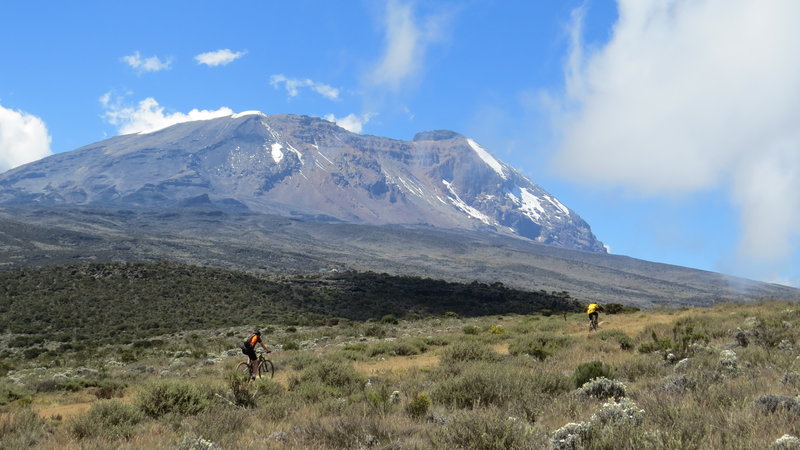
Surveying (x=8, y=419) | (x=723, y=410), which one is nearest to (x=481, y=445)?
(x=723, y=410)

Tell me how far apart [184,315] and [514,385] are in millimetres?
43695

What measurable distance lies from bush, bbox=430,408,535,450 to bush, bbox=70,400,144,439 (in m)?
4.56

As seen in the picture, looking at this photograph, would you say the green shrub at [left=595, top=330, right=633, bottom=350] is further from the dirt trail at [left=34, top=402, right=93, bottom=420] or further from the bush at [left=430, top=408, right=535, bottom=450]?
the dirt trail at [left=34, top=402, right=93, bottom=420]

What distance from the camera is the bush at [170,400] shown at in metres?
8.50

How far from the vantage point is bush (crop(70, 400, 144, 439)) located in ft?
23.4

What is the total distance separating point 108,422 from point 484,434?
232 inches

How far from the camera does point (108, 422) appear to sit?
7590mm

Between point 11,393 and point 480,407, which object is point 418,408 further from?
point 11,393

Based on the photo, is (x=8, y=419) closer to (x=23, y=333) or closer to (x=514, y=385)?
(x=514, y=385)

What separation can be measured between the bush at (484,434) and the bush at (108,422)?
15.0 ft

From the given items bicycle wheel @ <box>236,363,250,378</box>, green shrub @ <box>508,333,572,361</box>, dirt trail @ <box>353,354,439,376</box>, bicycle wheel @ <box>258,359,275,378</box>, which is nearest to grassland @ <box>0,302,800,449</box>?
green shrub @ <box>508,333,572,361</box>

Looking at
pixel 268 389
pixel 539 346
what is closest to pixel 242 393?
pixel 268 389

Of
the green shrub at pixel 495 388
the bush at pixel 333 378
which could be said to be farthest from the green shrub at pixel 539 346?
the bush at pixel 333 378

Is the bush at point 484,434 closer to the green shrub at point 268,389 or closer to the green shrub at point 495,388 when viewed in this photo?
the green shrub at point 495,388
